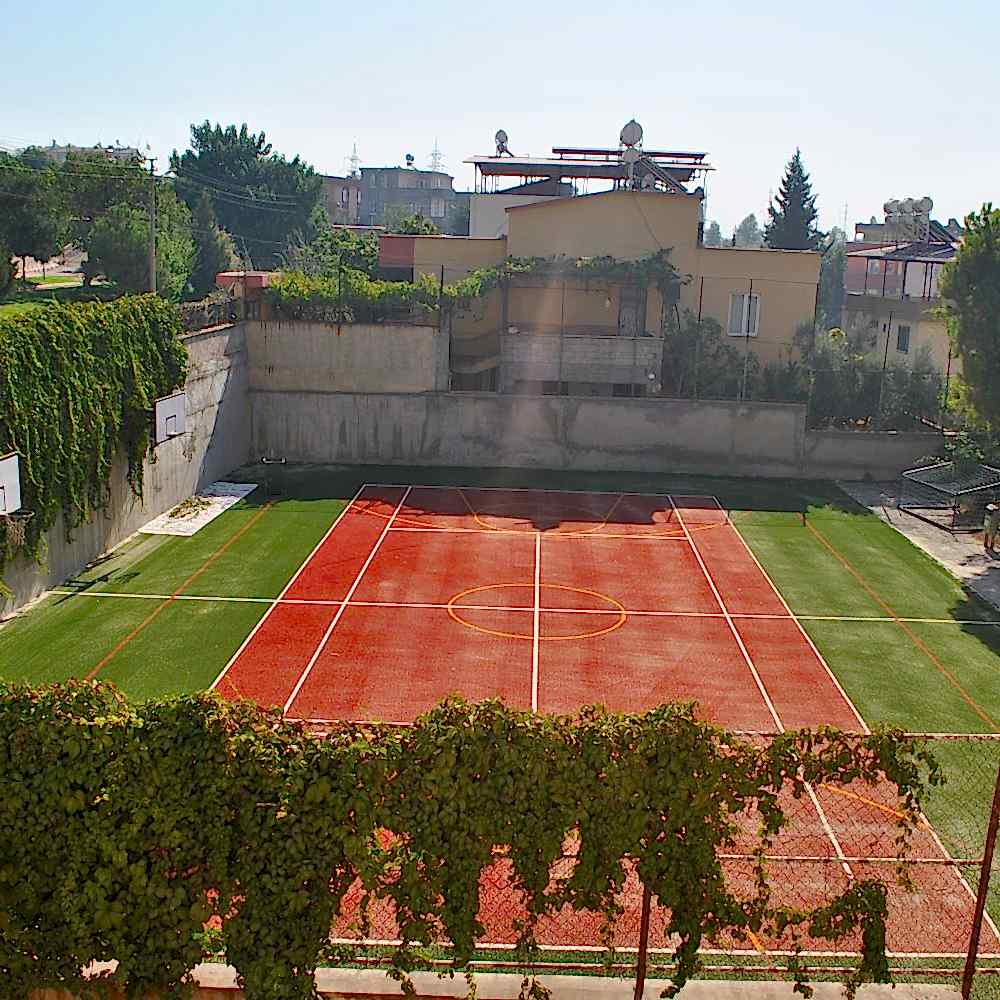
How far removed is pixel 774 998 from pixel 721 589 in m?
16.7

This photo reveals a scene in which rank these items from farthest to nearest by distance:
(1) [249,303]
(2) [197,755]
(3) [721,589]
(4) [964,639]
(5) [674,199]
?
(5) [674,199], (1) [249,303], (3) [721,589], (4) [964,639], (2) [197,755]

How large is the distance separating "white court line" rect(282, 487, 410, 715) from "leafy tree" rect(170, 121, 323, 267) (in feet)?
172

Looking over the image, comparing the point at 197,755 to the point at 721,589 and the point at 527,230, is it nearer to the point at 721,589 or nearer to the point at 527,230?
the point at 721,589

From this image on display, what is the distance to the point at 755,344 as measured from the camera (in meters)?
40.5

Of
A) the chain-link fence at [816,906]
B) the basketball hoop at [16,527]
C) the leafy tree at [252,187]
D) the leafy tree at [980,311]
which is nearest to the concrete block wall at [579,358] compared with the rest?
the leafy tree at [980,311]

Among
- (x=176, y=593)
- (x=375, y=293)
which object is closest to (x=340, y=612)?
(x=176, y=593)

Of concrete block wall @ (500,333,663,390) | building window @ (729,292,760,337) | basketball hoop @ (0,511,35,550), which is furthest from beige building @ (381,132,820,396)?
basketball hoop @ (0,511,35,550)

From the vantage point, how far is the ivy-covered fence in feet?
26.8

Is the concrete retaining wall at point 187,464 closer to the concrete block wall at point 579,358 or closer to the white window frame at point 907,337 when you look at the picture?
the concrete block wall at point 579,358

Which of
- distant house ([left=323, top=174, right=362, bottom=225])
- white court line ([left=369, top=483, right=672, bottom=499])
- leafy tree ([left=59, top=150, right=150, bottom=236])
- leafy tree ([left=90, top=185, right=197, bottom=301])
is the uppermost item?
distant house ([left=323, top=174, right=362, bottom=225])

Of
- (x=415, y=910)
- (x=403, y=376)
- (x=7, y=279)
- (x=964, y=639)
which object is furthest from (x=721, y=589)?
(x=7, y=279)

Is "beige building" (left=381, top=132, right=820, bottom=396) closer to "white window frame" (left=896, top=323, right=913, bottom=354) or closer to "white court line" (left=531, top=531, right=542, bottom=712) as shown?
"white window frame" (left=896, top=323, right=913, bottom=354)

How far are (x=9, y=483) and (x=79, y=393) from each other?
3.92m

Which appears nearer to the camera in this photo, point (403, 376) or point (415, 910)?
point (415, 910)
